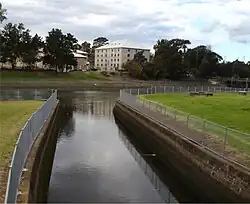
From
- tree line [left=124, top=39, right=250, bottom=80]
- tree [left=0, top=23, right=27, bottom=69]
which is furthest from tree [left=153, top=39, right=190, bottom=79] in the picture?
tree [left=0, top=23, right=27, bottom=69]

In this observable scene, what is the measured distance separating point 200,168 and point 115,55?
5990 inches

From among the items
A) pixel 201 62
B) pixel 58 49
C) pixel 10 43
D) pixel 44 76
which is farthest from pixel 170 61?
pixel 10 43

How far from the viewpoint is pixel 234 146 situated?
17047 mm

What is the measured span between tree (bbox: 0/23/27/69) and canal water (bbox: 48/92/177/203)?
71653mm

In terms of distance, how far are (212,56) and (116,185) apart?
115810 millimetres

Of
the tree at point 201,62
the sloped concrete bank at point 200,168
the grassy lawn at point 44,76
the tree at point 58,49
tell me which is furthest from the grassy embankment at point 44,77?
the sloped concrete bank at point 200,168

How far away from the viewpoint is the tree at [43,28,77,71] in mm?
104188

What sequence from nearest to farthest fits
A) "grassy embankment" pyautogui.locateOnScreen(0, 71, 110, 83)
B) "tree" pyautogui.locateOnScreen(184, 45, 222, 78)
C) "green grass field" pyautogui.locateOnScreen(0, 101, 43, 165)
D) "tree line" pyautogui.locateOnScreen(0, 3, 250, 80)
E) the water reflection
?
"green grass field" pyautogui.locateOnScreen(0, 101, 43, 165)
the water reflection
"grassy embankment" pyautogui.locateOnScreen(0, 71, 110, 83)
"tree line" pyautogui.locateOnScreen(0, 3, 250, 80)
"tree" pyautogui.locateOnScreen(184, 45, 222, 78)

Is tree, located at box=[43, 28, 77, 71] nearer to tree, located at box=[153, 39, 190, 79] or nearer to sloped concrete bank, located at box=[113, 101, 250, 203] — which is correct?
tree, located at box=[153, 39, 190, 79]

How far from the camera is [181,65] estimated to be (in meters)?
123

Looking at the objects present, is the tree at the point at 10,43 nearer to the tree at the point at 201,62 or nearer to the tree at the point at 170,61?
the tree at the point at 170,61

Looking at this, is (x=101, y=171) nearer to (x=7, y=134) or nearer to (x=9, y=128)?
(x=7, y=134)

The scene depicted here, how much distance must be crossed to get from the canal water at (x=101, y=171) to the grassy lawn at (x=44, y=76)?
66.1 meters

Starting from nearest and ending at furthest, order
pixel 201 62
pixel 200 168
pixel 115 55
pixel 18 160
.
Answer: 1. pixel 18 160
2. pixel 200 168
3. pixel 201 62
4. pixel 115 55
